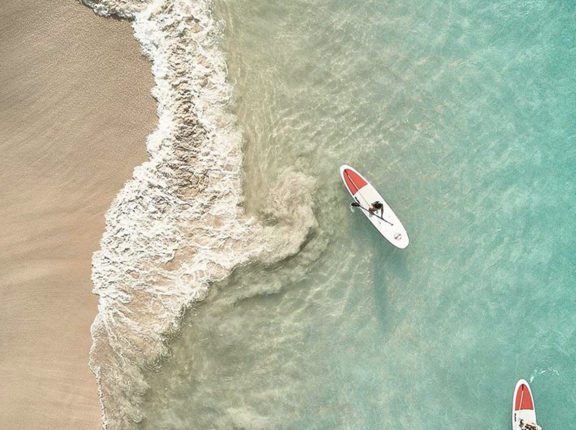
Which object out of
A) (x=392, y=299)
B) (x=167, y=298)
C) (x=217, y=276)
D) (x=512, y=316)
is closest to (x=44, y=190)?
(x=167, y=298)

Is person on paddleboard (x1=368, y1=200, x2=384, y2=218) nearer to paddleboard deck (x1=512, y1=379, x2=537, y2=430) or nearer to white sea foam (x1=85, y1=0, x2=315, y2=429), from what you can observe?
white sea foam (x1=85, y1=0, x2=315, y2=429)

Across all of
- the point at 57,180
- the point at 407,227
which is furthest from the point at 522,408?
the point at 57,180

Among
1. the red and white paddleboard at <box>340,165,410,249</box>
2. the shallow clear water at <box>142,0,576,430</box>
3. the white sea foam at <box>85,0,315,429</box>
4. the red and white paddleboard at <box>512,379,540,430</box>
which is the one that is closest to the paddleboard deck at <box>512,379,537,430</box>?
the red and white paddleboard at <box>512,379,540,430</box>

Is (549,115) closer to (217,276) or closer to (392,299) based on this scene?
(392,299)

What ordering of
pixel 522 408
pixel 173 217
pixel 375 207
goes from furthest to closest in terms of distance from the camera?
1. pixel 522 408
2. pixel 375 207
3. pixel 173 217

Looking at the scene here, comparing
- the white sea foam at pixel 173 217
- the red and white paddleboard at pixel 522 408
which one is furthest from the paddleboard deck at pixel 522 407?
the white sea foam at pixel 173 217

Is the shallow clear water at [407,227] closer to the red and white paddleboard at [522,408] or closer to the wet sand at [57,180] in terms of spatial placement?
the red and white paddleboard at [522,408]

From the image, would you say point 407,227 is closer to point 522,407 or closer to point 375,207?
point 375,207
